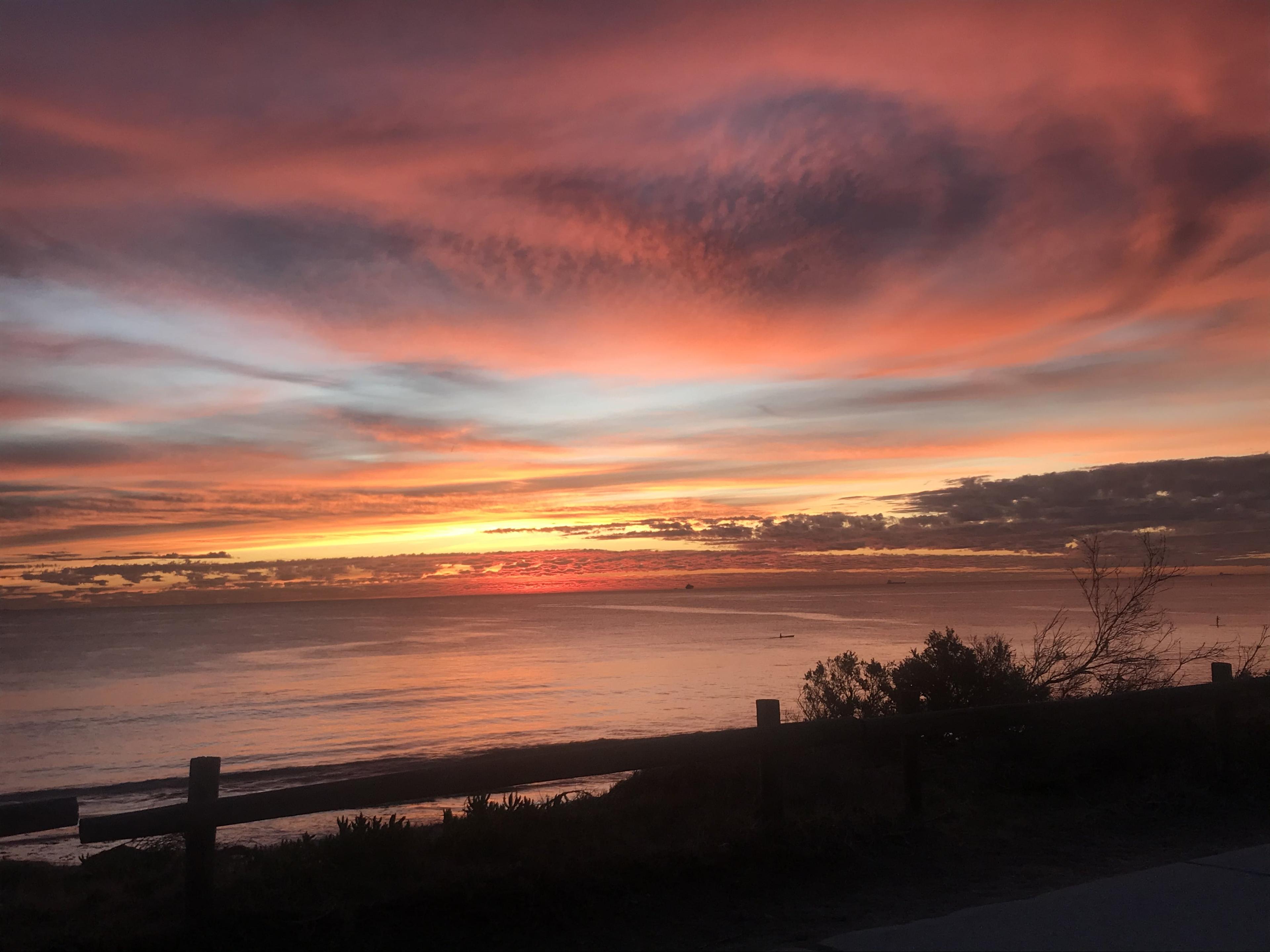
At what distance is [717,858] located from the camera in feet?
21.8

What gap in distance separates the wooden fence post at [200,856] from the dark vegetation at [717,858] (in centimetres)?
10

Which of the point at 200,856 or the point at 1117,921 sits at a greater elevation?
the point at 200,856

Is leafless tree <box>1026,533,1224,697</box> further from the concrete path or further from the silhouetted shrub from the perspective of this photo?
the concrete path

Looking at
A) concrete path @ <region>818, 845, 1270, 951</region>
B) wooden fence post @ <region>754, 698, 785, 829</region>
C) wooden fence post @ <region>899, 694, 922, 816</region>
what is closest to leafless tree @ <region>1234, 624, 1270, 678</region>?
wooden fence post @ <region>899, 694, 922, 816</region>

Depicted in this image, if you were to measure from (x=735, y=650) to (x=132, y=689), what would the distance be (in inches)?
1480

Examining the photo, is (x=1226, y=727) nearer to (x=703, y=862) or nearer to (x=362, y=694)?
(x=703, y=862)

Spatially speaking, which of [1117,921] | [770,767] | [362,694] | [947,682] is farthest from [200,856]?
[362,694]

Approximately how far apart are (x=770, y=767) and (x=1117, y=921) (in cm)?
263

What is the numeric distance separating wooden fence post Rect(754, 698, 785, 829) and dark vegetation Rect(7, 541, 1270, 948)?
5.5 inches

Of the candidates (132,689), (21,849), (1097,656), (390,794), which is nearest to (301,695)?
(132,689)

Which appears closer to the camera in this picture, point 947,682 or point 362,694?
point 947,682

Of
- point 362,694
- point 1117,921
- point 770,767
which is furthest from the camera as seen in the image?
point 362,694

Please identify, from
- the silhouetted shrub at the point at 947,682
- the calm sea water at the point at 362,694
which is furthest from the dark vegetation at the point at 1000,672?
the calm sea water at the point at 362,694

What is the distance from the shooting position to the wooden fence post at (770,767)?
23.3 ft
